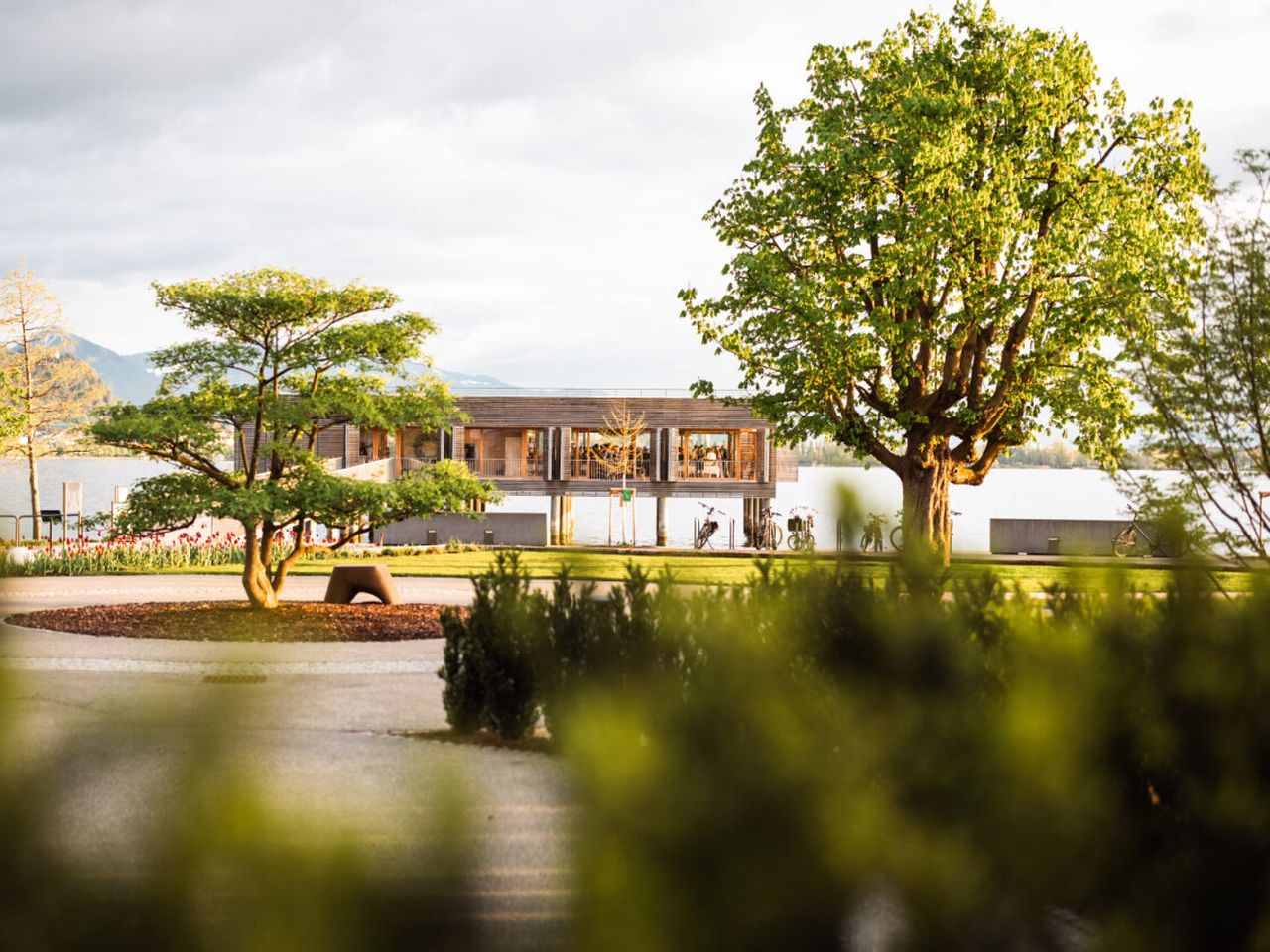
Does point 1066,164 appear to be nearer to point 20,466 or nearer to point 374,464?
point 374,464

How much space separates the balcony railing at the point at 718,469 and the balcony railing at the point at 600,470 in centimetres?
166

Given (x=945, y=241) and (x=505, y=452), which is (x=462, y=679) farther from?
(x=505, y=452)

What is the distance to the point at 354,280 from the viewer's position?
685 inches

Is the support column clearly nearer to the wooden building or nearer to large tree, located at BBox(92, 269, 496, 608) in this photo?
the wooden building

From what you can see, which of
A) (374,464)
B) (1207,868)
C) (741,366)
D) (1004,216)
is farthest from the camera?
(374,464)

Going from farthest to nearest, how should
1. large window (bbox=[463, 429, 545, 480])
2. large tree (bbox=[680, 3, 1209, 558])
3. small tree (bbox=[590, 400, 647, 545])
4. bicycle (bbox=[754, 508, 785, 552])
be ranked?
large window (bbox=[463, 429, 545, 480]) < small tree (bbox=[590, 400, 647, 545]) < bicycle (bbox=[754, 508, 785, 552]) < large tree (bbox=[680, 3, 1209, 558])

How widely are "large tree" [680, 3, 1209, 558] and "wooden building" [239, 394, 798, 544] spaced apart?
2023 centimetres

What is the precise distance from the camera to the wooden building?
51.0 m

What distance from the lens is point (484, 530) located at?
4150cm

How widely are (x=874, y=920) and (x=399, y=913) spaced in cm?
48

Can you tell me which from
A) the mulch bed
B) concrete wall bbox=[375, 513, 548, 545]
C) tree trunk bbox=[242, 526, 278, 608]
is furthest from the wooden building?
tree trunk bbox=[242, 526, 278, 608]

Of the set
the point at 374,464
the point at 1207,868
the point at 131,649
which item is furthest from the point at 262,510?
the point at 374,464

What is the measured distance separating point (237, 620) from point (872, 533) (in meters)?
14.5

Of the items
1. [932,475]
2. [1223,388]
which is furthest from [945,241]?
[1223,388]
